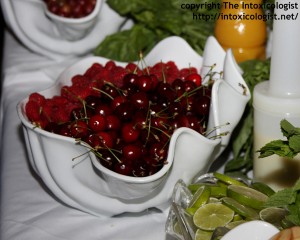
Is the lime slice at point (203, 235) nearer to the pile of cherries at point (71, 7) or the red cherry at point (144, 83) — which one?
the red cherry at point (144, 83)

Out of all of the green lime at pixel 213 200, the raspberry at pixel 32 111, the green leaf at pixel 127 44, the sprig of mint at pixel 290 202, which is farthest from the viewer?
the green leaf at pixel 127 44

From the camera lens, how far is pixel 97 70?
2.67ft

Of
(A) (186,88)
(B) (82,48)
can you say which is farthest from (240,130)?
(B) (82,48)

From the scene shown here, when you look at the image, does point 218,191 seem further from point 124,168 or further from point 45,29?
point 45,29

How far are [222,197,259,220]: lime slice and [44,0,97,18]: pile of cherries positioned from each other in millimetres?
570

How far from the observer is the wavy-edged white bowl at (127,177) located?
2.09 feet

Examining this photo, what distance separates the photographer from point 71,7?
41.7 inches

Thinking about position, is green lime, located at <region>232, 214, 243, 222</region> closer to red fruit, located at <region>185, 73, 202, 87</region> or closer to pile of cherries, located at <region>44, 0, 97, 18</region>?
red fruit, located at <region>185, 73, 202, 87</region>

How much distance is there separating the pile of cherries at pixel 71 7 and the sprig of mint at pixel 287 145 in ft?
1.92

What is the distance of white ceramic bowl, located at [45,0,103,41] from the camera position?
1000mm

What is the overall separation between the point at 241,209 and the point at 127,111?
19 cm

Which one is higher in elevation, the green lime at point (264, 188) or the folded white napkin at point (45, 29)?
the folded white napkin at point (45, 29)

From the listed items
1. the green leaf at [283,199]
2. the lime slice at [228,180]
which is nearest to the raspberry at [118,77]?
the lime slice at [228,180]

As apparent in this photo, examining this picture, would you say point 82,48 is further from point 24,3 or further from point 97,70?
point 97,70
